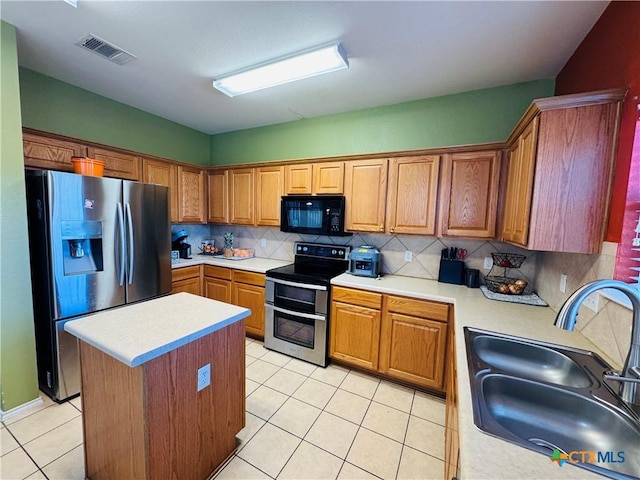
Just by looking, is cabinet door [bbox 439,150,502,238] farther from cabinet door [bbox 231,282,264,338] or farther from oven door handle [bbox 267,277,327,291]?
cabinet door [bbox 231,282,264,338]

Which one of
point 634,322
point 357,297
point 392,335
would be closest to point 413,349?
point 392,335

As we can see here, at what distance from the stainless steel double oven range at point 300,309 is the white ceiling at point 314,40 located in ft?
5.73

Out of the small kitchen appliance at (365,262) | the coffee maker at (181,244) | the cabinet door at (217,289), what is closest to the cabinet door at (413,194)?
the small kitchen appliance at (365,262)

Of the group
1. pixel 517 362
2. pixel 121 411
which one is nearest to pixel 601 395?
pixel 517 362

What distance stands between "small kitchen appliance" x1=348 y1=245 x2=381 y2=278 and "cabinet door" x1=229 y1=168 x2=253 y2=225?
1471mm

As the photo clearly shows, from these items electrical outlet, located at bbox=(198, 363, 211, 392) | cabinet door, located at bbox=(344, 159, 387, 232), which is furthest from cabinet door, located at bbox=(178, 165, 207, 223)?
electrical outlet, located at bbox=(198, 363, 211, 392)

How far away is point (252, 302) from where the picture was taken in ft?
9.78

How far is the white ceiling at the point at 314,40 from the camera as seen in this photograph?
1507 millimetres

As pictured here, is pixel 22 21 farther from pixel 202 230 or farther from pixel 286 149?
pixel 202 230

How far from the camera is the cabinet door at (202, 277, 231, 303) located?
314 centimetres

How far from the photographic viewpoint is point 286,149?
3365 millimetres

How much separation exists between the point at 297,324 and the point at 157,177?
235 cm

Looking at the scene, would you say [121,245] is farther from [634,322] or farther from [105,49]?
[634,322]

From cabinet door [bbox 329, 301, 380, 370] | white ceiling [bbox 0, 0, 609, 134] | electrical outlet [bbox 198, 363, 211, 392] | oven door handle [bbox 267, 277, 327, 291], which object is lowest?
cabinet door [bbox 329, 301, 380, 370]
